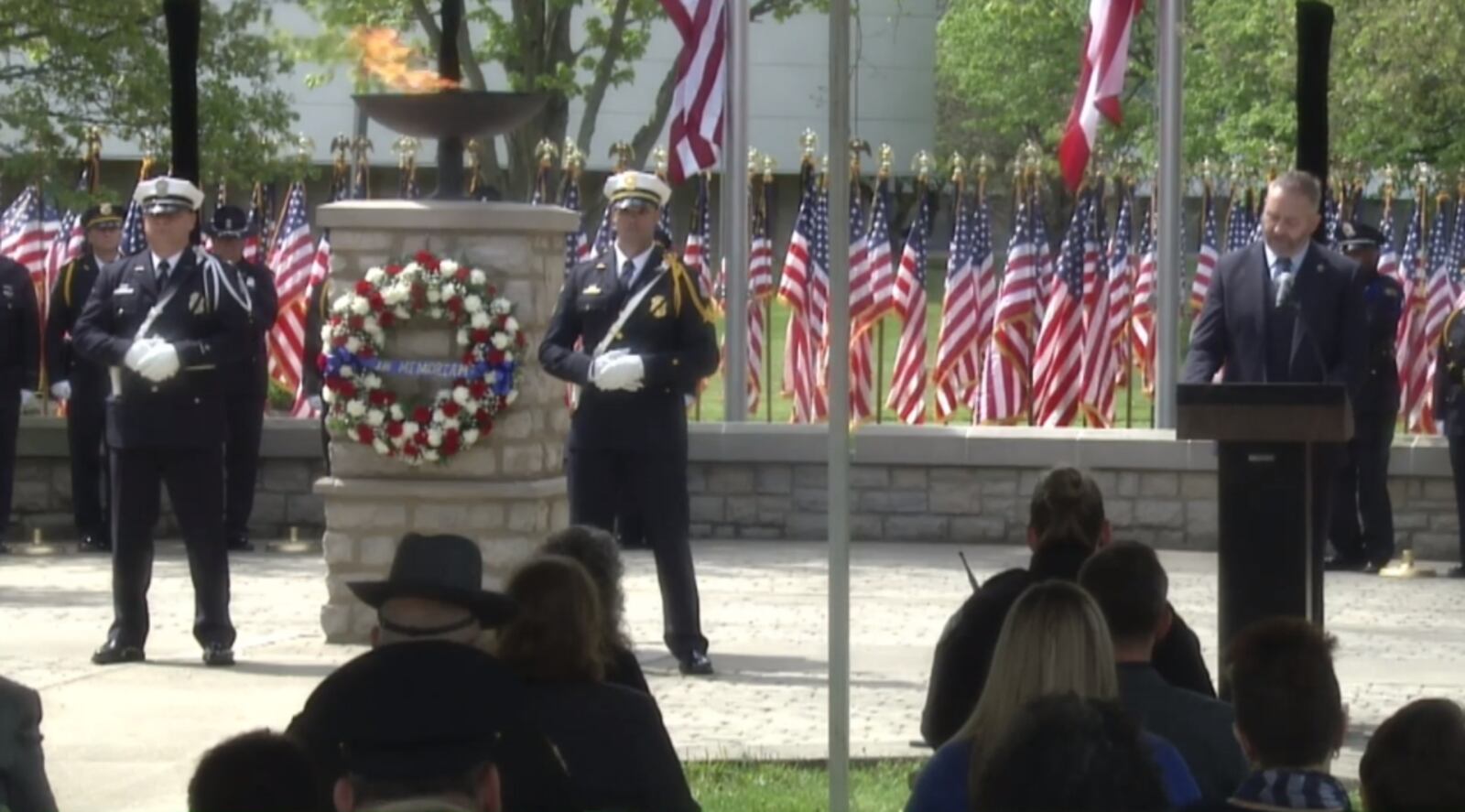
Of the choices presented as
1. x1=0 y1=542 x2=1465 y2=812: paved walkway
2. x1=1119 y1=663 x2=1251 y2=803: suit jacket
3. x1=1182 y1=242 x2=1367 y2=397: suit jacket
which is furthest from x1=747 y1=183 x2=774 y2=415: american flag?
x1=1119 y1=663 x2=1251 y2=803: suit jacket

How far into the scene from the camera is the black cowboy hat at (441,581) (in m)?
4.84

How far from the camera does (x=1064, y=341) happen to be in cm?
1722

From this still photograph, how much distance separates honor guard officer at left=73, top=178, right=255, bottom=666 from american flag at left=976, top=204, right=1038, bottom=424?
7.94 meters

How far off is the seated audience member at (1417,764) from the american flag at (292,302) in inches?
562

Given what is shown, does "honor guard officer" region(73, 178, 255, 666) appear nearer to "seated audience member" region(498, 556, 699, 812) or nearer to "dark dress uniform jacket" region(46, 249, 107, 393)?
"dark dress uniform jacket" region(46, 249, 107, 393)

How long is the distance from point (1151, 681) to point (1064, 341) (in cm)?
1202

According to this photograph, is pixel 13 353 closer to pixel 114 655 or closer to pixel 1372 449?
pixel 114 655

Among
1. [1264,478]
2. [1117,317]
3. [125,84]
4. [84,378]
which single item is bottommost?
[1264,478]

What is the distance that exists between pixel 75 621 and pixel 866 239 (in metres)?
7.83

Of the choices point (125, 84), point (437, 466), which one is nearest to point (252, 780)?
point (437, 466)

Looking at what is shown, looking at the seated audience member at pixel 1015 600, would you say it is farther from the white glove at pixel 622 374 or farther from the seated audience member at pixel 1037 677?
the white glove at pixel 622 374

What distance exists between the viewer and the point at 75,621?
11.7m

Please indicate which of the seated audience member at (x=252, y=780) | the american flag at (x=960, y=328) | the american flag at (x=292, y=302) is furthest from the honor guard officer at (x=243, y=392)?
the seated audience member at (x=252, y=780)

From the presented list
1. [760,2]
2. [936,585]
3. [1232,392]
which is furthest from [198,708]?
[760,2]
